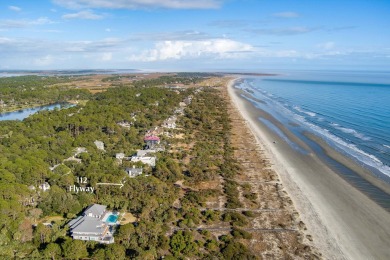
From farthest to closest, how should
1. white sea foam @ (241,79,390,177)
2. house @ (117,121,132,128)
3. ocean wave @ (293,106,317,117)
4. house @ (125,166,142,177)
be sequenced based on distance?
ocean wave @ (293,106,317,117) < house @ (117,121,132,128) < white sea foam @ (241,79,390,177) < house @ (125,166,142,177)

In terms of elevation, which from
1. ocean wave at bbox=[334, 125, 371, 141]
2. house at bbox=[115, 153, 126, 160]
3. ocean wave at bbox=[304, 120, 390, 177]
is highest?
→ house at bbox=[115, 153, 126, 160]

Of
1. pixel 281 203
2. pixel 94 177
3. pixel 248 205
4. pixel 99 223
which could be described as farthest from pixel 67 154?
pixel 281 203

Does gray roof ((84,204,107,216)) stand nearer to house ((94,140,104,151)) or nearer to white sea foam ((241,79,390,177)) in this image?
house ((94,140,104,151))

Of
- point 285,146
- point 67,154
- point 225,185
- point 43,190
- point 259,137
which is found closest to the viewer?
point 43,190

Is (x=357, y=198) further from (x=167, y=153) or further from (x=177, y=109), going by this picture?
(x=177, y=109)

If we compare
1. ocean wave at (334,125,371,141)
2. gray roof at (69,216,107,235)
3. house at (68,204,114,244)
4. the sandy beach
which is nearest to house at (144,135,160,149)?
the sandy beach

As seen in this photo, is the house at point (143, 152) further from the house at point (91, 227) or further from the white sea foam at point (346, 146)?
the white sea foam at point (346, 146)

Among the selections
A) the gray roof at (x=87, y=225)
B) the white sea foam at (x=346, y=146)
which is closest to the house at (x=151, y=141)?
the gray roof at (x=87, y=225)
